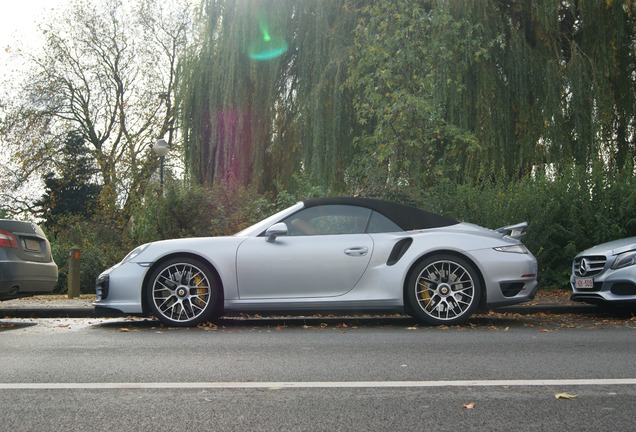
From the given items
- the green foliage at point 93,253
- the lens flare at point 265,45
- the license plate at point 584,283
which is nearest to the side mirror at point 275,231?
the license plate at point 584,283

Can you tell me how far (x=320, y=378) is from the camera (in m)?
4.68

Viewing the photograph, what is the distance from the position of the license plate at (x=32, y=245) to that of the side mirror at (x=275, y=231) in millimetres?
3097

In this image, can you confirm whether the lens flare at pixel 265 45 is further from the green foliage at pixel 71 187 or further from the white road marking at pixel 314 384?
the green foliage at pixel 71 187

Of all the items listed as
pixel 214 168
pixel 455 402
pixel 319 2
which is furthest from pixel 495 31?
pixel 455 402

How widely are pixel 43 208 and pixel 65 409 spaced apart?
39751 mm

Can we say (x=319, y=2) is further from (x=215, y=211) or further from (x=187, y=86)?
(x=215, y=211)

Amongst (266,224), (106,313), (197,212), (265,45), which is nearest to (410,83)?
(197,212)

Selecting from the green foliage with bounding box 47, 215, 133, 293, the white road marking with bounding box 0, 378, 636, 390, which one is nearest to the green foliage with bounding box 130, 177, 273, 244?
the green foliage with bounding box 47, 215, 133, 293

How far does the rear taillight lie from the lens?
8297 millimetres

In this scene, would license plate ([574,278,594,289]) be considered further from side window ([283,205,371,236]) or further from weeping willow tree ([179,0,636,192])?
weeping willow tree ([179,0,636,192])

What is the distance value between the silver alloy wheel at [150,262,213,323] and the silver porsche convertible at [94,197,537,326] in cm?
1

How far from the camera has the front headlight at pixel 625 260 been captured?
26.3 ft

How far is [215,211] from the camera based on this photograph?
1318 centimetres

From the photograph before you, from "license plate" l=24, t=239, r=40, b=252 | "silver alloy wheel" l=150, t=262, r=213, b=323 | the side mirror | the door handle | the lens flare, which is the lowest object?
"silver alloy wheel" l=150, t=262, r=213, b=323
